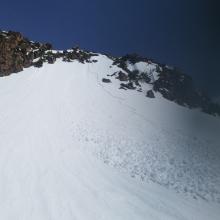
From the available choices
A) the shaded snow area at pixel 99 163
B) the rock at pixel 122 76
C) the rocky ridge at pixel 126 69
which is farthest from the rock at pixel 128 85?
the shaded snow area at pixel 99 163

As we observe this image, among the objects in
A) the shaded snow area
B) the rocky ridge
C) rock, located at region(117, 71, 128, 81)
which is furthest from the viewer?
rock, located at region(117, 71, 128, 81)

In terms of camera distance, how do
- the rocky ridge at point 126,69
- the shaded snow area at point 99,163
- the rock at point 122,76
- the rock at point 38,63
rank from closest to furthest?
the shaded snow area at point 99,163 < the rocky ridge at point 126,69 < the rock at point 38,63 < the rock at point 122,76

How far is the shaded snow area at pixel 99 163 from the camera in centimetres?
1273

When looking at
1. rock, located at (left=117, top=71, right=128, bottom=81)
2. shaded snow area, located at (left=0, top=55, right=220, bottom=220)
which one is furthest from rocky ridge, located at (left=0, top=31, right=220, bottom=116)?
shaded snow area, located at (left=0, top=55, right=220, bottom=220)

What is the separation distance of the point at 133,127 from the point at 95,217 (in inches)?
662

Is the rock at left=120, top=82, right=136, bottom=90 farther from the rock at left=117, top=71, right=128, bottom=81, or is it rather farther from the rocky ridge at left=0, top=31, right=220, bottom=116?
the rock at left=117, top=71, right=128, bottom=81

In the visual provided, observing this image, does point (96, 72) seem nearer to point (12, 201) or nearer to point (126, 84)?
A: point (126, 84)

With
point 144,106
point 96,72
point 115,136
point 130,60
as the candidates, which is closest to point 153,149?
point 115,136

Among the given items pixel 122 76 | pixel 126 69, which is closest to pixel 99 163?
pixel 122 76

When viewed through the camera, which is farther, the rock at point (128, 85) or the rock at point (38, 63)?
the rock at point (38, 63)

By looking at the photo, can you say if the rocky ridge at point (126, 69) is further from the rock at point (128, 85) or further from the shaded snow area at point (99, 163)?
the shaded snow area at point (99, 163)

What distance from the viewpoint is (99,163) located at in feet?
59.7

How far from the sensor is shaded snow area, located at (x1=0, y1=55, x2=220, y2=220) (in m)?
12.7

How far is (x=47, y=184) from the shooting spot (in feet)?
48.6
